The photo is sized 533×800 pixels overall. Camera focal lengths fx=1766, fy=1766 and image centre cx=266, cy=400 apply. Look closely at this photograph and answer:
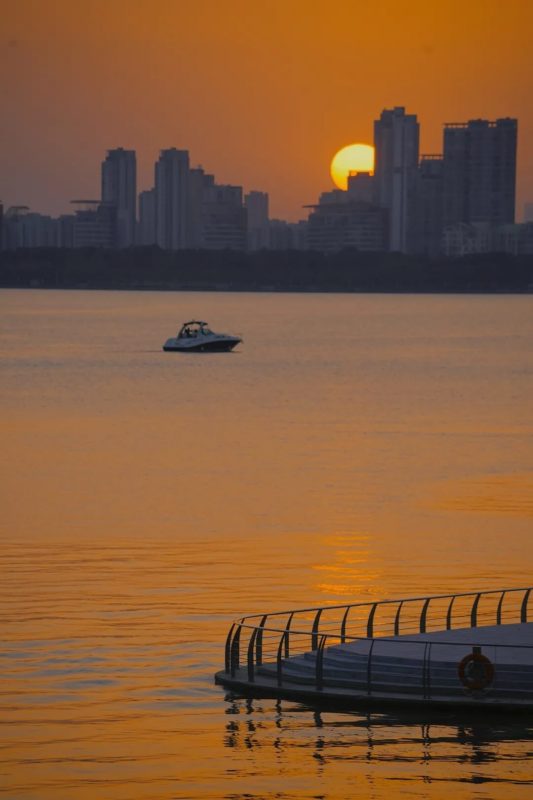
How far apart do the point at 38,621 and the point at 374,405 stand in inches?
2983

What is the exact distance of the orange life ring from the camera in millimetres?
28922

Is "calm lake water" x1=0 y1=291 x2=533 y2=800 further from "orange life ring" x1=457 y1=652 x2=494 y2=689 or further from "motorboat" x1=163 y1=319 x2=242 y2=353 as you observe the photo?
Answer: "motorboat" x1=163 y1=319 x2=242 y2=353

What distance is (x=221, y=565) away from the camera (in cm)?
4762

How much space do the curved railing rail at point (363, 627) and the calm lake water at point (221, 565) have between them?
0.79 metres

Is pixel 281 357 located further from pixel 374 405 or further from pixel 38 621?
pixel 38 621

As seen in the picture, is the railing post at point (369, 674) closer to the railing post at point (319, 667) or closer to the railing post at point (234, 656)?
the railing post at point (319, 667)

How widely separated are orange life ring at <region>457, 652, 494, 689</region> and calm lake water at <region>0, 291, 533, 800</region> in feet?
2.04

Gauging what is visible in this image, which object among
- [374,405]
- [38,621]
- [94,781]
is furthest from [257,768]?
[374,405]

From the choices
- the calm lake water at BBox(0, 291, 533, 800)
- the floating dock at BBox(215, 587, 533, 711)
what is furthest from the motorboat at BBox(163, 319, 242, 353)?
the floating dock at BBox(215, 587, 533, 711)

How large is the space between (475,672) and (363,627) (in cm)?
896

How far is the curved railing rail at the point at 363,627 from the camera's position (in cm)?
3067

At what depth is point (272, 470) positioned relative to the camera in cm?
7394

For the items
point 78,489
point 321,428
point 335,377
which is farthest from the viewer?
point 335,377

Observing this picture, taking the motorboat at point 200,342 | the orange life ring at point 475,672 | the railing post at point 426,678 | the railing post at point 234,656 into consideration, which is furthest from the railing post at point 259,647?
the motorboat at point 200,342
